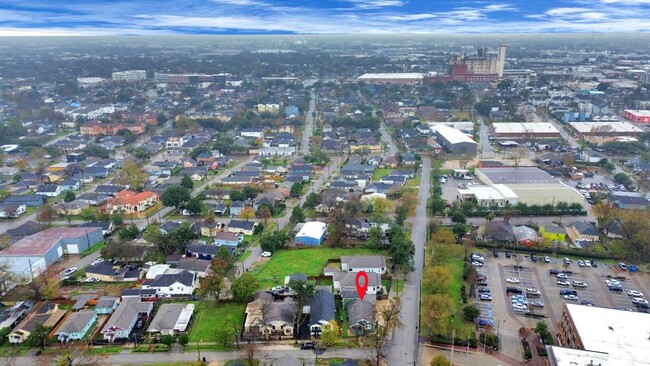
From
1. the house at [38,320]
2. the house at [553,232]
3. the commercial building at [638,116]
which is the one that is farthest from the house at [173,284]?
the commercial building at [638,116]

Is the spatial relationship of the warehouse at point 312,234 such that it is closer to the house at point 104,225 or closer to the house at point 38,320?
the house at point 104,225

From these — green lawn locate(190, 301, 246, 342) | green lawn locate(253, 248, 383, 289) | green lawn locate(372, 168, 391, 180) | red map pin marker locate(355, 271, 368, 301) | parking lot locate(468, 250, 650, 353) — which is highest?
red map pin marker locate(355, 271, 368, 301)

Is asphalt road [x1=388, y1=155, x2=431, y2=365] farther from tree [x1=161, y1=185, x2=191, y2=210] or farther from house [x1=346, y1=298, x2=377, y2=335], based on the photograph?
tree [x1=161, y1=185, x2=191, y2=210]

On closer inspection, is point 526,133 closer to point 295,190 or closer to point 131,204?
point 295,190

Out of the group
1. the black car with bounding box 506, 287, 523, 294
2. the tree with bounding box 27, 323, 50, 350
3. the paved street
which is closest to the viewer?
the paved street

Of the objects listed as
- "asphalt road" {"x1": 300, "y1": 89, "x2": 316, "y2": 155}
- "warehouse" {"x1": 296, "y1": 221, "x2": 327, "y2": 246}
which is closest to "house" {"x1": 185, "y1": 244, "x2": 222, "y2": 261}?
"warehouse" {"x1": 296, "y1": 221, "x2": 327, "y2": 246}

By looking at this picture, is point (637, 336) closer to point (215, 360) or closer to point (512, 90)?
point (215, 360)
